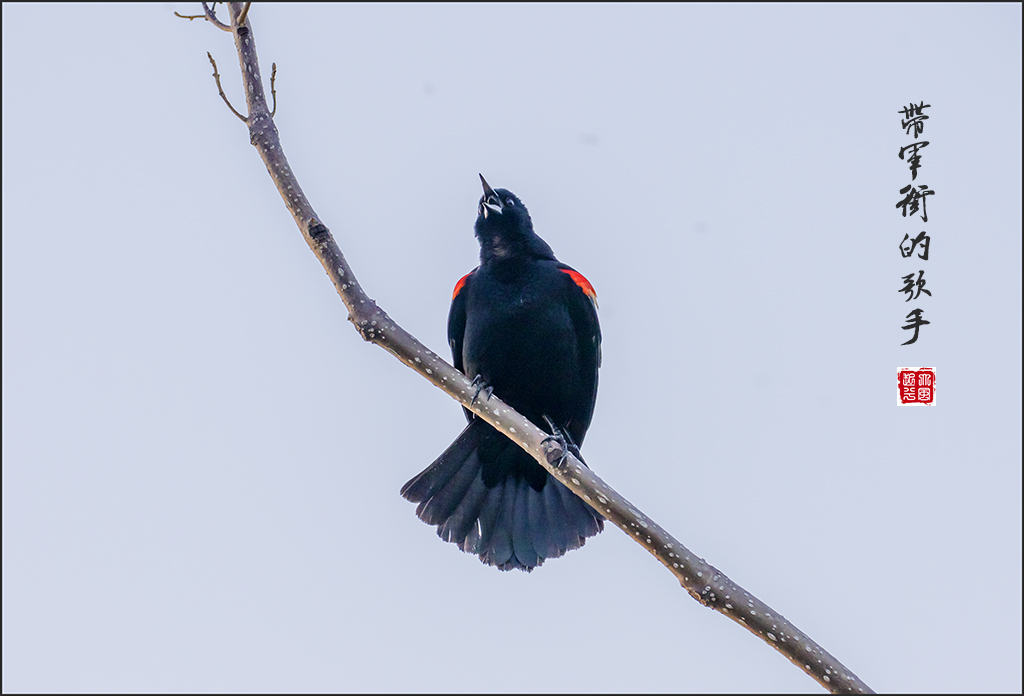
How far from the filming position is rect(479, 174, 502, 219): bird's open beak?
18.2 feet

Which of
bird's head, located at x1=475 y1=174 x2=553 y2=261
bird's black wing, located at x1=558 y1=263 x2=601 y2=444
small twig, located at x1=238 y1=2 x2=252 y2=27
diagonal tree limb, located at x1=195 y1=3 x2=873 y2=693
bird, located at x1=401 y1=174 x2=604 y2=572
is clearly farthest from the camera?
bird's head, located at x1=475 y1=174 x2=553 y2=261

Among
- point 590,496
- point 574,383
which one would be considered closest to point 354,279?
point 590,496

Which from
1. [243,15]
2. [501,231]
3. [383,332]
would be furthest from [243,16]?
[501,231]

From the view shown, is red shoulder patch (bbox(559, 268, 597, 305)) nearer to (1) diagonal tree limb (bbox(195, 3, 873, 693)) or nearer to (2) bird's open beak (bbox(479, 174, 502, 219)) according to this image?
(2) bird's open beak (bbox(479, 174, 502, 219))

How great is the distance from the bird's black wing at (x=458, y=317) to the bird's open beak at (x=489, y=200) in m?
0.38

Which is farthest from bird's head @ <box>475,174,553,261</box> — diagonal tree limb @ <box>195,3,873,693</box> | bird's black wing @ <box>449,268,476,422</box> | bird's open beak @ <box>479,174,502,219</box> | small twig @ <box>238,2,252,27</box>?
small twig @ <box>238,2,252,27</box>

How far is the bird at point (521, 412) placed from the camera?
4980mm

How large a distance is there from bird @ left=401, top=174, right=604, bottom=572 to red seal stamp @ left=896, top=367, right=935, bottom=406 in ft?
7.73

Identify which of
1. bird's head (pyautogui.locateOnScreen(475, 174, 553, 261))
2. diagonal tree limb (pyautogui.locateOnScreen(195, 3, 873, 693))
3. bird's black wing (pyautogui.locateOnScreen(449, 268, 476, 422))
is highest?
bird's head (pyautogui.locateOnScreen(475, 174, 553, 261))

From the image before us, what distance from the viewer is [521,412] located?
5234mm

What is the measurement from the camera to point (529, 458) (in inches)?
204

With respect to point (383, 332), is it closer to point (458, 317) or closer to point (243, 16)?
point (243, 16)

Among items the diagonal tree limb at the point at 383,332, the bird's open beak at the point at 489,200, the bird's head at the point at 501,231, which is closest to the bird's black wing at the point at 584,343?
the bird's head at the point at 501,231

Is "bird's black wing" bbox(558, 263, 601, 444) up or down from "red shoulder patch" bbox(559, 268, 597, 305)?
down
